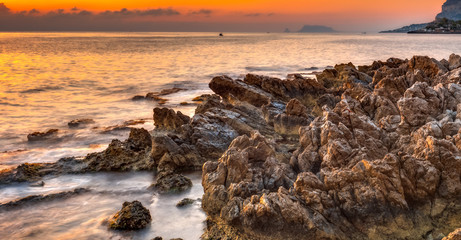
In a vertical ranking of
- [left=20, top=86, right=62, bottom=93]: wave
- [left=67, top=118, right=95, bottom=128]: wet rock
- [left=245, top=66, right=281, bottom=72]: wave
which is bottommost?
[left=20, top=86, right=62, bottom=93]: wave

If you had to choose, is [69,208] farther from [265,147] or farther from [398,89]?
[398,89]

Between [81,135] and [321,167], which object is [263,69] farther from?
[321,167]

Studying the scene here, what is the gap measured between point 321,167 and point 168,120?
6611 mm

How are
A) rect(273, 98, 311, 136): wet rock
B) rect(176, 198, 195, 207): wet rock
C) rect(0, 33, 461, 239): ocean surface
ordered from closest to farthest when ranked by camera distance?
1. rect(0, 33, 461, 239): ocean surface
2. rect(176, 198, 195, 207): wet rock
3. rect(273, 98, 311, 136): wet rock

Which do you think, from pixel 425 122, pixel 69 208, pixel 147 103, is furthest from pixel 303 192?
pixel 147 103

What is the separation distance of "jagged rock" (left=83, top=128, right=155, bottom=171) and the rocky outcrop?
12.0 ft

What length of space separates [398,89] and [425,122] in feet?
15.9

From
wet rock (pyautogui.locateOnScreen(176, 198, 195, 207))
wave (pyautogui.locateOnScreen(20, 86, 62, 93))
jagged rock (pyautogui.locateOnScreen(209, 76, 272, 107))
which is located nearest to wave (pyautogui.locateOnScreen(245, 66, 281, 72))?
wave (pyautogui.locateOnScreen(20, 86, 62, 93))

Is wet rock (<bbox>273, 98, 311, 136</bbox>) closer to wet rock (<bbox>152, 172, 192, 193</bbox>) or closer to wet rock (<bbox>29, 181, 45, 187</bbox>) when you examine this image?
wet rock (<bbox>152, 172, 192, 193</bbox>)

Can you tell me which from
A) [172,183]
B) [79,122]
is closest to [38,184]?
[172,183]

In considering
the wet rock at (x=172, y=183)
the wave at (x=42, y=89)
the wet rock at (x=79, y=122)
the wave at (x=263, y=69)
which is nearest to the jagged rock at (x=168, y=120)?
the wet rock at (x=172, y=183)

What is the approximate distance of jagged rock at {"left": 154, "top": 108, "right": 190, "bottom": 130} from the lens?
13.3m

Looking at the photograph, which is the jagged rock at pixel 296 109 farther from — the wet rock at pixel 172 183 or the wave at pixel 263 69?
the wave at pixel 263 69

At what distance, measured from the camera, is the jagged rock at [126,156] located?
11.4 metres
